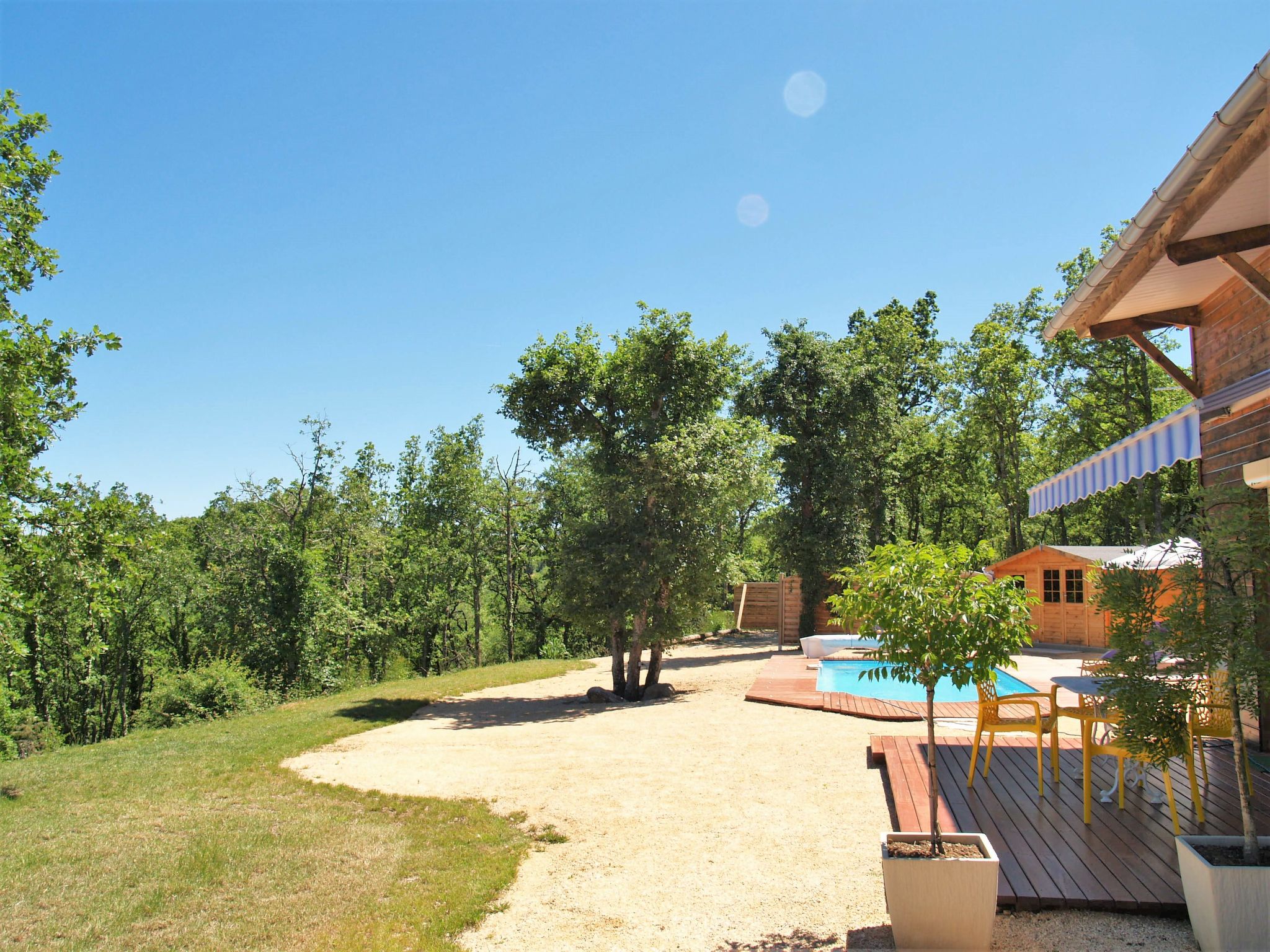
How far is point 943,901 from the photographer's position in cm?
343

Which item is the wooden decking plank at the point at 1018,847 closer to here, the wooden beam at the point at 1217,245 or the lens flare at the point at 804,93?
the wooden beam at the point at 1217,245

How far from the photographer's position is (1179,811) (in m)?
4.81

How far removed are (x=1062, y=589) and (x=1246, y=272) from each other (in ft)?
63.6

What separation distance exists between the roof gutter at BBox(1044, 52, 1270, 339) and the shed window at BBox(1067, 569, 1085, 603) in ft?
61.1

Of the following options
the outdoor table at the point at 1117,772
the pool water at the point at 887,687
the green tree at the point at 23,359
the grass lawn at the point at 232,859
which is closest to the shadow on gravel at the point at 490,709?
the grass lawn at the point at 232,859

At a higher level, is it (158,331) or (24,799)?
(158,331)

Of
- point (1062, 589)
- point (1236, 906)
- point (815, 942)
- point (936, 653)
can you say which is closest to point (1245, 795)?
point (1236, 906)

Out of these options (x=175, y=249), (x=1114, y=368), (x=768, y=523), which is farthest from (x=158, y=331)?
(x=1114, y=368)

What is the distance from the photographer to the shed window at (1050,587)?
21.6 metres

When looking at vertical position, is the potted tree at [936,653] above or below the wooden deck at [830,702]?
above

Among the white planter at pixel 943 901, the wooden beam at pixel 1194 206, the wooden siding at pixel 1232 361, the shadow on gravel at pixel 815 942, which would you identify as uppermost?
the wooden beam at pixel 1194 206

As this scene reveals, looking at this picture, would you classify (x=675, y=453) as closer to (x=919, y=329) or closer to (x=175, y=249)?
(x=175, y=249)

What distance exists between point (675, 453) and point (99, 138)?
36.5ft

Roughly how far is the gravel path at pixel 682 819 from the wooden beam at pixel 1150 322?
4716mm
